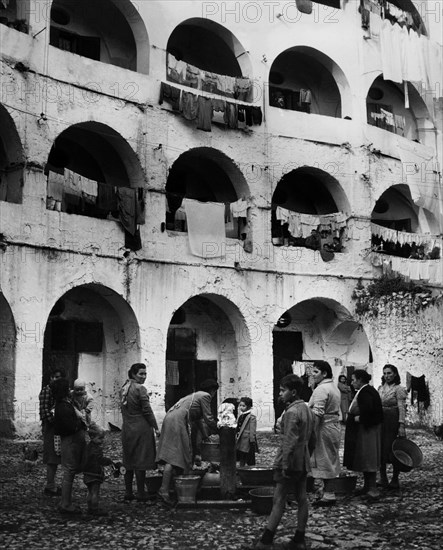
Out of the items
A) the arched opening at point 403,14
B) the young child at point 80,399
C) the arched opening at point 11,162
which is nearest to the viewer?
the young child at point 80,399

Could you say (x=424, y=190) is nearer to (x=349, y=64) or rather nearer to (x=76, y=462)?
(x=349, y=64)

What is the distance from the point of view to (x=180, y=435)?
33.0ft

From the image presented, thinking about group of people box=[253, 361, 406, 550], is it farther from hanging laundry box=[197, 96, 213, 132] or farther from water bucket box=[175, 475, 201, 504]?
hanging laundry box=[197, 96, 213, 132]

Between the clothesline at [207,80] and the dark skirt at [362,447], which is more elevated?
the clothesline at [207,80]

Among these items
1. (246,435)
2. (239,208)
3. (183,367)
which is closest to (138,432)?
(246,435)

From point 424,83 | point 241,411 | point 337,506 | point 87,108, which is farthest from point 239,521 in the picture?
point 424,83

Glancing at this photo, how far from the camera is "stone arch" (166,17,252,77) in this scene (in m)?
24.0

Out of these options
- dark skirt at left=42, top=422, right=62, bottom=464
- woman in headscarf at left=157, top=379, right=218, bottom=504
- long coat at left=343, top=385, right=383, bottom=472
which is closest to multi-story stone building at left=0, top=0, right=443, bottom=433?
dark skirt at left=42, top=422, right=62, bottom=464

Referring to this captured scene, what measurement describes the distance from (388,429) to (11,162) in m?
12.4

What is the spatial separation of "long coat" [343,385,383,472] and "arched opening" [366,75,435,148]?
722 inches

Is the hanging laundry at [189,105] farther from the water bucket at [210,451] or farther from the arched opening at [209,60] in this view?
the water bucket at [210,451]

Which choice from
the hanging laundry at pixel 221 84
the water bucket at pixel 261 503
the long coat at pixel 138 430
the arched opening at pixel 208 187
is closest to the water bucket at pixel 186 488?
the long coat at pixel 138 430

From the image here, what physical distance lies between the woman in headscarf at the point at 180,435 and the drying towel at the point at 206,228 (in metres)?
11.8

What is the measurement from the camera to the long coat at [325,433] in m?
10.0
